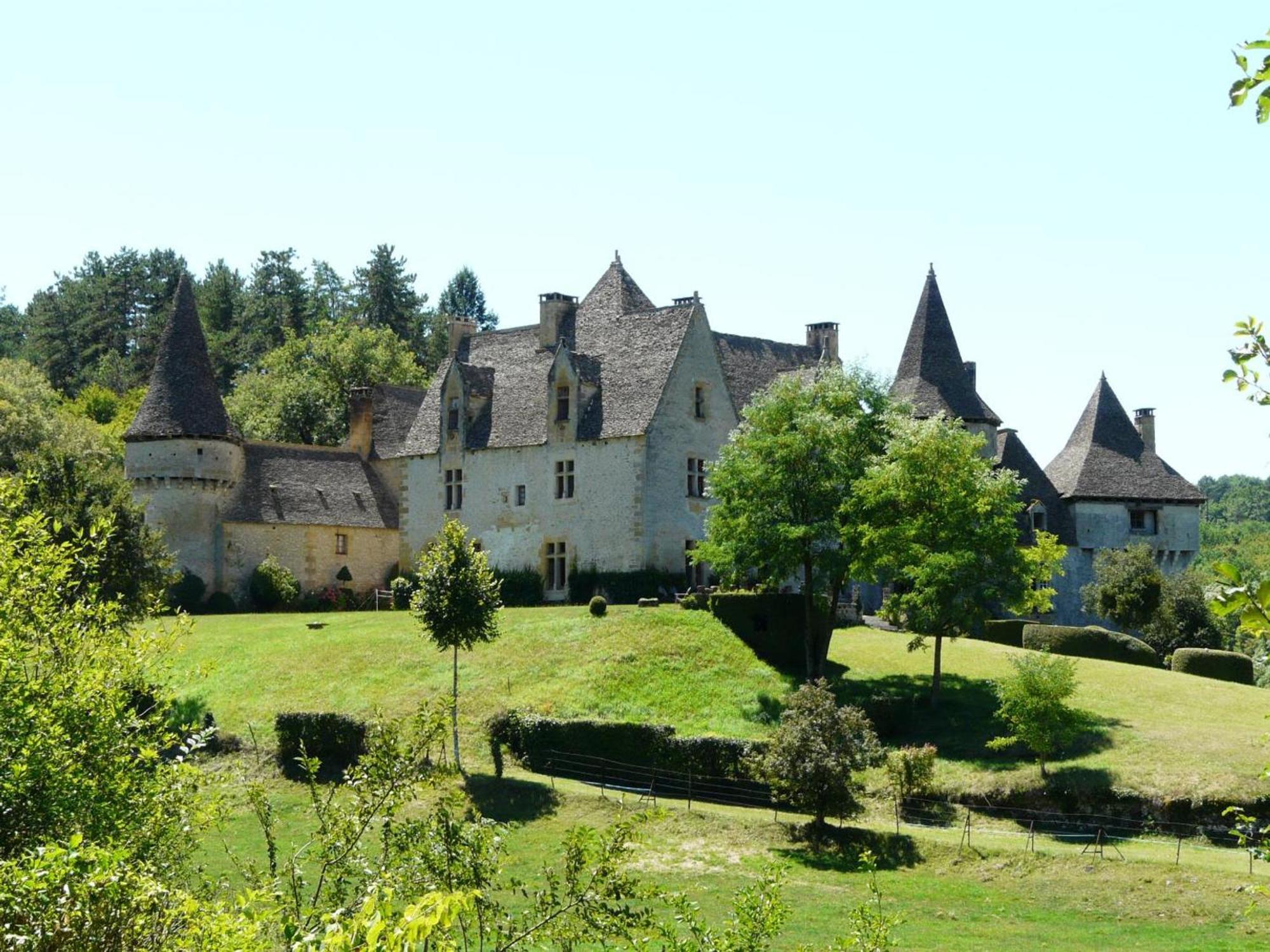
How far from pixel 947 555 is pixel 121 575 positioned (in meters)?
25.6

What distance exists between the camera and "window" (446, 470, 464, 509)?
6594 cm

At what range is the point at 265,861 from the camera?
108ft

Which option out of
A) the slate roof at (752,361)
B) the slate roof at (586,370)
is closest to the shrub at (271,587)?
the slate roof at (586,370)

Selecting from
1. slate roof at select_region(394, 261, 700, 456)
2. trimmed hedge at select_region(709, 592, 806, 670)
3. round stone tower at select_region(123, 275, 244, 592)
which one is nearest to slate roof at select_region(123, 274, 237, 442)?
round stone tower at select_region(123, 275, 244, 592)

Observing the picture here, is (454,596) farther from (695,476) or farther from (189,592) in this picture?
(189,592)

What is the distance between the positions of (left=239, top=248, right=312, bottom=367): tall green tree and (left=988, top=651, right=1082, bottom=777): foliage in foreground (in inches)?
3287

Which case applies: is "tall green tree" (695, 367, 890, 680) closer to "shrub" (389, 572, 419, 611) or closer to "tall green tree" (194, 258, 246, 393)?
"shrub" (389, 572, 419, 611)

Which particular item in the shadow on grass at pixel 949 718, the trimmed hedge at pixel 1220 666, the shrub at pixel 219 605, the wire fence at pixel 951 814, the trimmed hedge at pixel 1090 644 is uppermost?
the shrub at pixel 219 605

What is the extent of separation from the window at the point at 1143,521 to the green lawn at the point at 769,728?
2015 cm

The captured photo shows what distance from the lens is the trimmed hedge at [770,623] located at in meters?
50.3

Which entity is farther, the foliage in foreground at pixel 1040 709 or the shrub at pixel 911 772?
the foliage in foreground at pixel 1040 709

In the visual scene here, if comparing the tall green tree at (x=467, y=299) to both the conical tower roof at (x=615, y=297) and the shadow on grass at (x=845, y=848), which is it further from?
the shadow on grass at (x=845, y=848)

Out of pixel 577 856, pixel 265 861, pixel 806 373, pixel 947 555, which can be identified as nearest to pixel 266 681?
pixel 265 861

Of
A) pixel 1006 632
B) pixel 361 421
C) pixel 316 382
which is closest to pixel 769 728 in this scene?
pixel 1006 632
